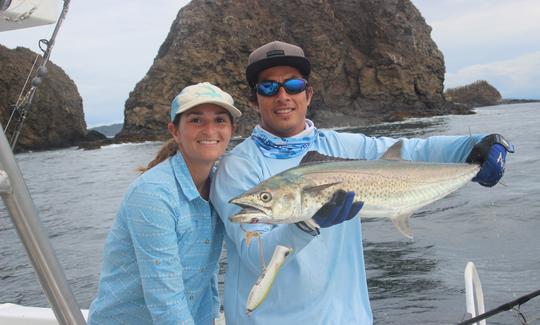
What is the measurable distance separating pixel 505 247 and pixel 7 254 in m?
10.5

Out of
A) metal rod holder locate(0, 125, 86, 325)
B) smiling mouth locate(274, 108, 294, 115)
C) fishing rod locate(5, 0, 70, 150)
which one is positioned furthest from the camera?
fishing rod locate(5, 0, 70, 150)

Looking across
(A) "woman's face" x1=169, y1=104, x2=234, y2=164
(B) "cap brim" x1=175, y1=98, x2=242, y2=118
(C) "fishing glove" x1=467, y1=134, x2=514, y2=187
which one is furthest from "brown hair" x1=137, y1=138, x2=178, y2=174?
(C) "fishing glove" x1=467, y1=134, x2=514, y2=187

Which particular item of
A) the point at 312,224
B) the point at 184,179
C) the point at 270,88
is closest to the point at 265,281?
the point at 312,224

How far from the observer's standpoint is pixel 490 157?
3.12 m

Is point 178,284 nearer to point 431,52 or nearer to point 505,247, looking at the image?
point 505,247

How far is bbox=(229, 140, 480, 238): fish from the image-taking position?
2.40m

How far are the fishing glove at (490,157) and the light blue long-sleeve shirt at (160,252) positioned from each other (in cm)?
153

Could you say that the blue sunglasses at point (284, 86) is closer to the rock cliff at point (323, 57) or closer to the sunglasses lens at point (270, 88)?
the sunglasses lens at point (270, 88)

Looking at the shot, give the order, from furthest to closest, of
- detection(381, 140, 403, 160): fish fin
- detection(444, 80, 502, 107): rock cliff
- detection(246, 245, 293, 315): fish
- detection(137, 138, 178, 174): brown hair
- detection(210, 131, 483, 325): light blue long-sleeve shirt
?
detection(444, 80, 502, 107): rock cliff < detection(137, 138, 178, 174): brown hair < detection(381, 140, 403, 160): fish fin < detection(210, 131, 483, 325): light blue long-sleeve shirt < detection(246, 245, 293, 315): fish

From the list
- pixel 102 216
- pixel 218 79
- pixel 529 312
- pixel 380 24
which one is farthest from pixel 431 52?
pixel 529 312

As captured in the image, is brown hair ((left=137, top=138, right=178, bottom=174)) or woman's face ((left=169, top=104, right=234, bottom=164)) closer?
woman's face ((left=169, top=104, right=234, bottom=164))

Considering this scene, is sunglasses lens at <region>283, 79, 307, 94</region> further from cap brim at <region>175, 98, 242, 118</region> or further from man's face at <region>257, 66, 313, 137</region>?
cap brim at <region>175, 98, 242, 118</region>

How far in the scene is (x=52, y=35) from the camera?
4105 mm

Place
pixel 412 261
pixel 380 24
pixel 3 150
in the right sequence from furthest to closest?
1. pixel 380 24
2. pixel 412 261
3. pixel 3 150
